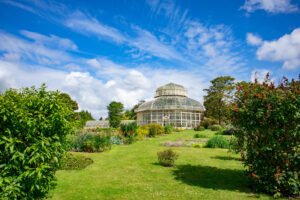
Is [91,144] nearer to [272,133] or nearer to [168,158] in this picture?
[168,158]

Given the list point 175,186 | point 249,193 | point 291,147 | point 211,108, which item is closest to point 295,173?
point 291,147

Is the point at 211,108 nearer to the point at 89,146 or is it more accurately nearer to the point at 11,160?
the point at 89,146

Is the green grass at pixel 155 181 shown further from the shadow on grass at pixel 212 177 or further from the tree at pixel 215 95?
the tree at pixel 215 95

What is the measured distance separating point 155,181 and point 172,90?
4024 centimetres

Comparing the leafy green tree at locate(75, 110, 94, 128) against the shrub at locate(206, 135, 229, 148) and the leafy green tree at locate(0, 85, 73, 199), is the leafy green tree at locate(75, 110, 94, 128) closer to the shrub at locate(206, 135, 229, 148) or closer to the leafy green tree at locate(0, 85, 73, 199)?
the leafy green tree at locate(0, 85, 73, 199)

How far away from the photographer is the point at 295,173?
6719mm

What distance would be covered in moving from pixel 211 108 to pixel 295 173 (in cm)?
4163

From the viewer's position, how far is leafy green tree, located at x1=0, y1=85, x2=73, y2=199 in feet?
14.2

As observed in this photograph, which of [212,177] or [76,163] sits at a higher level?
[76,163]

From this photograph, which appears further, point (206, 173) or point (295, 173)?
point (206, 173)

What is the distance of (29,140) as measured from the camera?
4664 mm

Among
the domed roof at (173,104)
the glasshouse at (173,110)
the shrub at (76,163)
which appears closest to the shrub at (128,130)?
the shrub at (76,163)

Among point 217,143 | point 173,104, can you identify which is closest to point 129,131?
point 217,143

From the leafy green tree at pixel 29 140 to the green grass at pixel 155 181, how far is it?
221 centimetres
